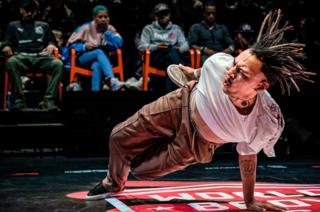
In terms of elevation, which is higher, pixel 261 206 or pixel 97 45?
pixel 97 45

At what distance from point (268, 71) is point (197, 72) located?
713 millimetres

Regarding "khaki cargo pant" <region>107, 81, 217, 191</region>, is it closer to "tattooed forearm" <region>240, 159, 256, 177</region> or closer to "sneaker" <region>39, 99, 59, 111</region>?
"tattooed forearm" <region>240, 159, 256, 177</region>

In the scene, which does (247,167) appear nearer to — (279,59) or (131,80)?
(279,59)

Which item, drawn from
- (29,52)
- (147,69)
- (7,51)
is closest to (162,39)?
(147,69)

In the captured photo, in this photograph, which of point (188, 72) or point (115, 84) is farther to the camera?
point (115, 84)

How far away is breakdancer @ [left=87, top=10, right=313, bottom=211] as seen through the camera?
3406mm

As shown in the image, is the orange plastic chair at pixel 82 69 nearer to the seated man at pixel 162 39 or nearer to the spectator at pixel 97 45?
the spectator at pixel 97 45

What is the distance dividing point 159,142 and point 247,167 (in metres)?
0.67

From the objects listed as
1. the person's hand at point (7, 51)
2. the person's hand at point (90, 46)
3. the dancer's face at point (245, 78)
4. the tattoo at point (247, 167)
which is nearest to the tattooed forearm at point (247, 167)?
the tattoo at point (247, 167)

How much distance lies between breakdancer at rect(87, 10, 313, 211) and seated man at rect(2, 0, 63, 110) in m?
3.20

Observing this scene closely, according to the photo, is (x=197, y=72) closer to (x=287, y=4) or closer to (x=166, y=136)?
(x=166, y=136)

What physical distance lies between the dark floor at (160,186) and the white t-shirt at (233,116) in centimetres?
54

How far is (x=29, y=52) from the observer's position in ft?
24.7

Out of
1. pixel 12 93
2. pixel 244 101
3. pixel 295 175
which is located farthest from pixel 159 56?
pixel 244 101
